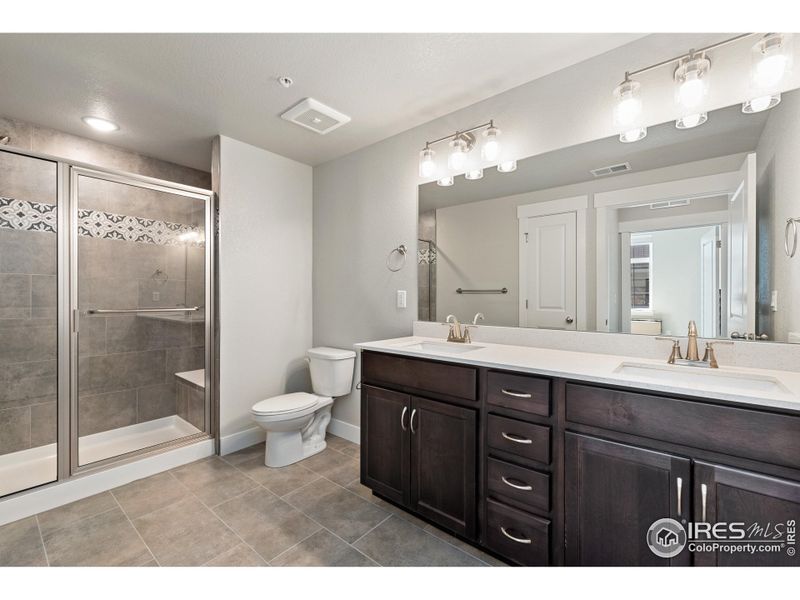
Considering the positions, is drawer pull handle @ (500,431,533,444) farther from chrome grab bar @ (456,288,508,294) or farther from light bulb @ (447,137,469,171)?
light bulb @ (447,137,469,171)

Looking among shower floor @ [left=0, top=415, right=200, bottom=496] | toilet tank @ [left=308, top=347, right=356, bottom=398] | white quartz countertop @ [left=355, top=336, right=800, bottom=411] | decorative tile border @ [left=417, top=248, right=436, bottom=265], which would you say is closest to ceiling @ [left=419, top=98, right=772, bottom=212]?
decorative tile border @ [left=417, top=248, right=436, bottom=265]

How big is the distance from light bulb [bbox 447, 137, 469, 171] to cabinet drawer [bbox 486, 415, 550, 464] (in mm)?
1476

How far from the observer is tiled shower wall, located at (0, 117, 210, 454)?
211 cm

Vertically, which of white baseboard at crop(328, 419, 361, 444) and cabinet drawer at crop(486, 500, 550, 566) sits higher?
cabinet drawer at crop(486, 500, 550, 566)

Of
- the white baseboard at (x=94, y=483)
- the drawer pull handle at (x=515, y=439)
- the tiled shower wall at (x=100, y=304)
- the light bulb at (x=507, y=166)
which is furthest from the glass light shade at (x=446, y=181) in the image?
the white baseboard at (x=94, y=483)

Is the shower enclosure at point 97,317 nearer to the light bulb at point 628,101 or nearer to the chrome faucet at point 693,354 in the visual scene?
the light bulb at point 628,101

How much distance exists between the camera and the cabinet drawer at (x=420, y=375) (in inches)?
61.0

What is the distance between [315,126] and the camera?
2.37m

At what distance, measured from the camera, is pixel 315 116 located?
2.23 m

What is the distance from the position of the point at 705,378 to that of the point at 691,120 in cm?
105

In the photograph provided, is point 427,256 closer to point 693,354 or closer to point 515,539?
point 693,354
